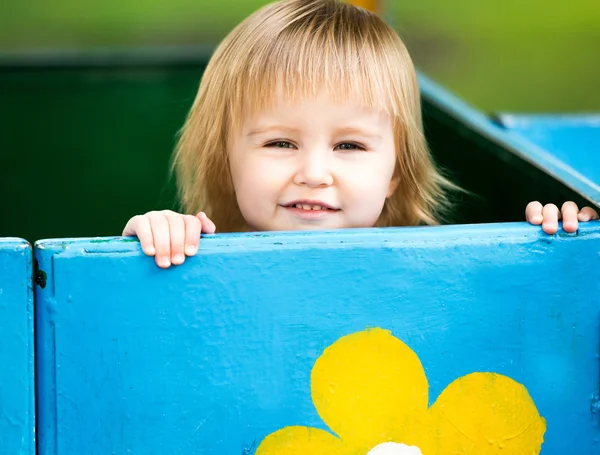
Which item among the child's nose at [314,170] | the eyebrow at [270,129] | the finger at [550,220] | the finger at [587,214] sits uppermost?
the eyebrow at [270,129]

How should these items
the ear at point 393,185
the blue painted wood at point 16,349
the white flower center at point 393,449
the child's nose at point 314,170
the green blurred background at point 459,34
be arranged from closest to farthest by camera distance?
the blue painted wood at point 16,349, the white flower center at point 393,449, the child's nose at point 314,170, the ear at point 393,185, the green blurred background at point 459,34

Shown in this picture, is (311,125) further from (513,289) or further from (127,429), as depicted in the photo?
(127,429)

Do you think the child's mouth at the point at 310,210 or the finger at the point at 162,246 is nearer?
the finger at the point at 162,246

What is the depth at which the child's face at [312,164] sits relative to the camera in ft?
4.19

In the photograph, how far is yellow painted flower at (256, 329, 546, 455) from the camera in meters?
1.03

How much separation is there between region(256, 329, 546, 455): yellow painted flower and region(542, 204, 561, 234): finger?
6.7 inches

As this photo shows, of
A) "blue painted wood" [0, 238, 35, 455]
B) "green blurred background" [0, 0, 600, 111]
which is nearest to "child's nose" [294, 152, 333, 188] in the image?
"blue painted wood" [0, 238, 35, 455]

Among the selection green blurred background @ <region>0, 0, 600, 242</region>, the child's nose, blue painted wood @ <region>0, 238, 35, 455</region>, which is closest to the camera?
blue painted wood @ <region>0, 238, 35, 455</region>

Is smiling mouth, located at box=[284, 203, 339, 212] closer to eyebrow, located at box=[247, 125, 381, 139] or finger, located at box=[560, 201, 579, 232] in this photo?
eyebrow, located at box=[247, 125, 381, 139]

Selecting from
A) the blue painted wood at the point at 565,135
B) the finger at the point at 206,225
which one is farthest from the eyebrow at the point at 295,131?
the blue painted wood at the point at 565,135

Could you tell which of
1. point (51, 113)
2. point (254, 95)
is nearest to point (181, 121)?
point (51, 113)

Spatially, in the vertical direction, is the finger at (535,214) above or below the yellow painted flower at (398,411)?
above

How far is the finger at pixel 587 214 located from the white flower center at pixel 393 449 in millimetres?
327

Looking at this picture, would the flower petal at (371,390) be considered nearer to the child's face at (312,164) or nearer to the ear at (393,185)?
the child's face at (312,164)
